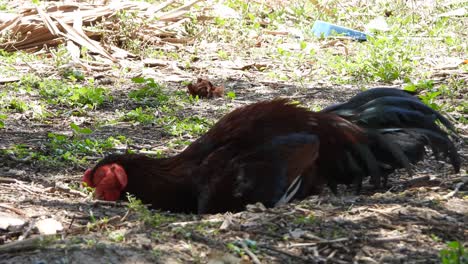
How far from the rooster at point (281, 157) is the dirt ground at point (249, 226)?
18 centimetres

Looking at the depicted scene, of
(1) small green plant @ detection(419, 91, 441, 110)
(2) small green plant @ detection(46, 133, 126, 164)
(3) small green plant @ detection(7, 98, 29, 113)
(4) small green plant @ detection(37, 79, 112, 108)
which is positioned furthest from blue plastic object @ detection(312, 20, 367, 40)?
(2) small green plant @ detection(46, 133, 126, 164)

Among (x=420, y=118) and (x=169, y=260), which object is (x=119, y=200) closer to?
(x=169, y=260)

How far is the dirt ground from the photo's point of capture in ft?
11.8

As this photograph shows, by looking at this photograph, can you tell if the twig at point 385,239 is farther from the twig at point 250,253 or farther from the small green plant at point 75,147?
the small green plant at point 75,147

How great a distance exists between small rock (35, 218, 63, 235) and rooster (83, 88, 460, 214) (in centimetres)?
85

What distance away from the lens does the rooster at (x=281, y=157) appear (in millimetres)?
4984

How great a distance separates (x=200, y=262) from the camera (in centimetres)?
353

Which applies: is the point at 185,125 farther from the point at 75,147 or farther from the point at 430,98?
the point at 430,98

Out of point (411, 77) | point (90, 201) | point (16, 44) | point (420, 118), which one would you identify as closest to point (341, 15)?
point (411, 77)

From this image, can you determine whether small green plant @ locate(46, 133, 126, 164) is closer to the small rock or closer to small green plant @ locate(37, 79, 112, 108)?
small green plant @ locate(37, 79, 112, 108)

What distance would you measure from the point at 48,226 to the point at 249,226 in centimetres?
119

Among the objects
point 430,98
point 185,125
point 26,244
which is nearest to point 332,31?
point 430,98

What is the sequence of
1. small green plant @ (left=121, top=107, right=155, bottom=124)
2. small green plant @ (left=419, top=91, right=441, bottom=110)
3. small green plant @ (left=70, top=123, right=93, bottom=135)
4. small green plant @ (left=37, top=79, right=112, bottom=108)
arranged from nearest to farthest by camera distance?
small green plant @ (left=70, top=123, right=93, bottom=135), small green plant @ (left=419, top=91, right=441, bottom=110), small green plant @ (left=121, top=107, right=155, bottom=124), small green plant @ (left=37, top=79, right=112, bottom=108)

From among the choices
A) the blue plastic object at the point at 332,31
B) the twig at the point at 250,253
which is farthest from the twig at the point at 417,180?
the blue plastic object at the point at 332,31
